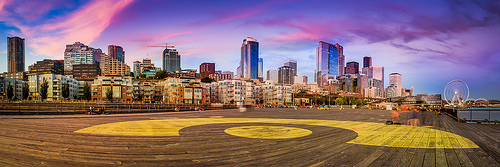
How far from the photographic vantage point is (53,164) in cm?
831

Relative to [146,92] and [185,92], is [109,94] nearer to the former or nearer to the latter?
[146,92]

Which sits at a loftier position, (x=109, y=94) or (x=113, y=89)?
(x=113, y=89)

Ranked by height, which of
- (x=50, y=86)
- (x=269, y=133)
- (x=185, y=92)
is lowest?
(x=269, y=133)

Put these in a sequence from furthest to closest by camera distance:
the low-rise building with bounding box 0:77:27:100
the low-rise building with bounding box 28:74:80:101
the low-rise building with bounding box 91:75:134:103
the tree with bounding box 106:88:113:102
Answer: the low-rise building with bounding box 0:77:27:100
the low-rise building with bounding box 28:74:80:101
the low-rise building with bounding box 91:75:134:103
the tree with bounding box 106:88:113:102

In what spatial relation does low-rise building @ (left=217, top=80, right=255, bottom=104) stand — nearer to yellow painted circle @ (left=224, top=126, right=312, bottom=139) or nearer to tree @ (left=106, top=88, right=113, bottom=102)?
tree @ (left=106, top=88, right=113, bottom=102)

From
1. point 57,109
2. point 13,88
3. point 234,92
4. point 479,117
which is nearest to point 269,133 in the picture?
point 57,109

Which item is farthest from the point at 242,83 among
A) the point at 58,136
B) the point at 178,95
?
the point at 58,136

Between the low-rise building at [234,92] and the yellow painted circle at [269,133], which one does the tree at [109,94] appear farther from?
the yellow painted circle at [269,133]

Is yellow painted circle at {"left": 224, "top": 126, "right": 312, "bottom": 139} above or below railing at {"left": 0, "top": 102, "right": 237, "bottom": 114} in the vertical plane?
above

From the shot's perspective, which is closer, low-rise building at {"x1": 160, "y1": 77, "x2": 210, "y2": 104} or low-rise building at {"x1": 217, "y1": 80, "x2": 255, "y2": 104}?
low-rise building at {"x1": 160, "y1": 77, "x2": 210, "y2": 104}

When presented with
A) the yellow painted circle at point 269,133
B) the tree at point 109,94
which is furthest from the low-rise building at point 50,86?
the yellow painted circle at point 269,133

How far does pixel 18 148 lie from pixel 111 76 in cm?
12191

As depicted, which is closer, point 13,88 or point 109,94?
A: point 109,94

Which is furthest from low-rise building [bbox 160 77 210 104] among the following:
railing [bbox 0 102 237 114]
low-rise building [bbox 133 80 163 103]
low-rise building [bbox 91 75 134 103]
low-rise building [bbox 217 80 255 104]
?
railing [bbox 0 102 237 114]
